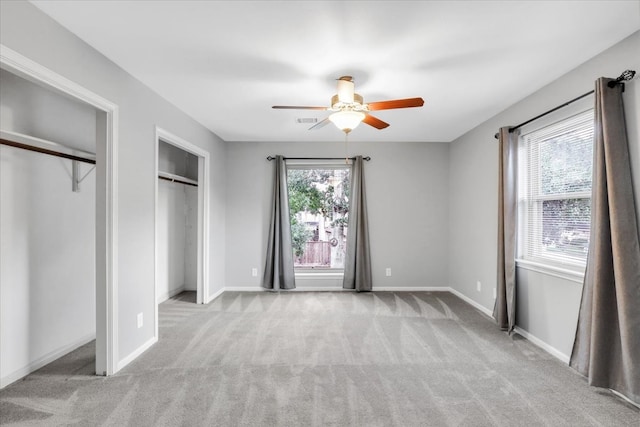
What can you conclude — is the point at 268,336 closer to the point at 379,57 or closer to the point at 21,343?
the point at 21,343

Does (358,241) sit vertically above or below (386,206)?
below

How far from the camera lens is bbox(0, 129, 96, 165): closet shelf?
2.28 metres

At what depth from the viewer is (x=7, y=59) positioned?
1.72 meters

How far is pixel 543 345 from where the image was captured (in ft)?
10.0

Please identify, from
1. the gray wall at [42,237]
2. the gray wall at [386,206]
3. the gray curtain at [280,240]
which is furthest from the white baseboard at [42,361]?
the gray curtain at [280,240]

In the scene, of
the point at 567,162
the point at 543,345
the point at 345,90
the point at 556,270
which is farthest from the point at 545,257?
the point at 345,90

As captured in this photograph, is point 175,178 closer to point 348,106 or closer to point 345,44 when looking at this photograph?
point 348,106

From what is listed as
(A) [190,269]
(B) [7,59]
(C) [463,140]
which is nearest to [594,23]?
(C) [463,140]

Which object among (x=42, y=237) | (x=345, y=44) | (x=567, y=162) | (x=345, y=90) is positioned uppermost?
(x=345, y=44)

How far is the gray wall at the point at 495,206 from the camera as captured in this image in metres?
2.29

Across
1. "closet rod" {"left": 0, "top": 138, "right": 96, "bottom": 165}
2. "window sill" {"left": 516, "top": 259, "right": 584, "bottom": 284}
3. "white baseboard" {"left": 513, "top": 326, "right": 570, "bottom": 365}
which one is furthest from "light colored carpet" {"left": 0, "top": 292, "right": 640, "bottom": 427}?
"closet rod" {"left": 0, "top": 138, "right": 96, "bottom": 165}

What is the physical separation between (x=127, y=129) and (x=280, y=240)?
2.90 meters

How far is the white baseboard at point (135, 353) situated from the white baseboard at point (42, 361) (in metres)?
0.65

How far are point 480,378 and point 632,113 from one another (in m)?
2.16
